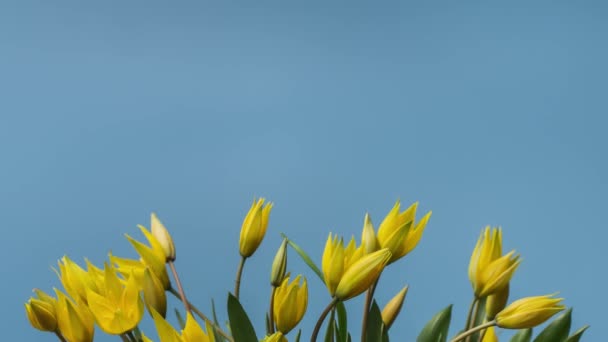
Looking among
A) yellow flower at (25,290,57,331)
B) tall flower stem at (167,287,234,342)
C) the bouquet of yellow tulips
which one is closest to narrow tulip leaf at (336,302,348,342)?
the bouquet of yellow tulips

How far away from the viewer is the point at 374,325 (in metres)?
1.14

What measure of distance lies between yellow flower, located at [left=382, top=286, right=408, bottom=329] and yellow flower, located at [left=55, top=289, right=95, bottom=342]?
0.44 m

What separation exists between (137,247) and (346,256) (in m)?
0.29

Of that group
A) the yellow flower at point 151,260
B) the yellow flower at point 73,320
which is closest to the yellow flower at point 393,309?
the yellow flower at point 151,260

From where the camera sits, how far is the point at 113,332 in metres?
1.01

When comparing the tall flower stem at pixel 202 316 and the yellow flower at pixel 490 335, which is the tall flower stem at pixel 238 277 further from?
the yellow flower at pixel 490 335

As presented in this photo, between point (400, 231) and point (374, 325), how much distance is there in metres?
0.16

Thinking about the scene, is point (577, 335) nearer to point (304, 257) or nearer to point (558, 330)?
point (558, 330)

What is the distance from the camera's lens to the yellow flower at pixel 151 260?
110 centimetres

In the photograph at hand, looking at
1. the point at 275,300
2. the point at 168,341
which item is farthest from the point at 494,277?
the point at 168,341

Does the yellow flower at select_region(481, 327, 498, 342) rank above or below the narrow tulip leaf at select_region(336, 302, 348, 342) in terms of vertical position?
below

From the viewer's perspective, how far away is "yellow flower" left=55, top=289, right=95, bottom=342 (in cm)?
101

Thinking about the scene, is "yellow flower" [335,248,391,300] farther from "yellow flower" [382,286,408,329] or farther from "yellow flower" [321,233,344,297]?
"yellow flower" [382,286,408,329]

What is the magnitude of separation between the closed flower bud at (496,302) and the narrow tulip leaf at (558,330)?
0.22 ft
